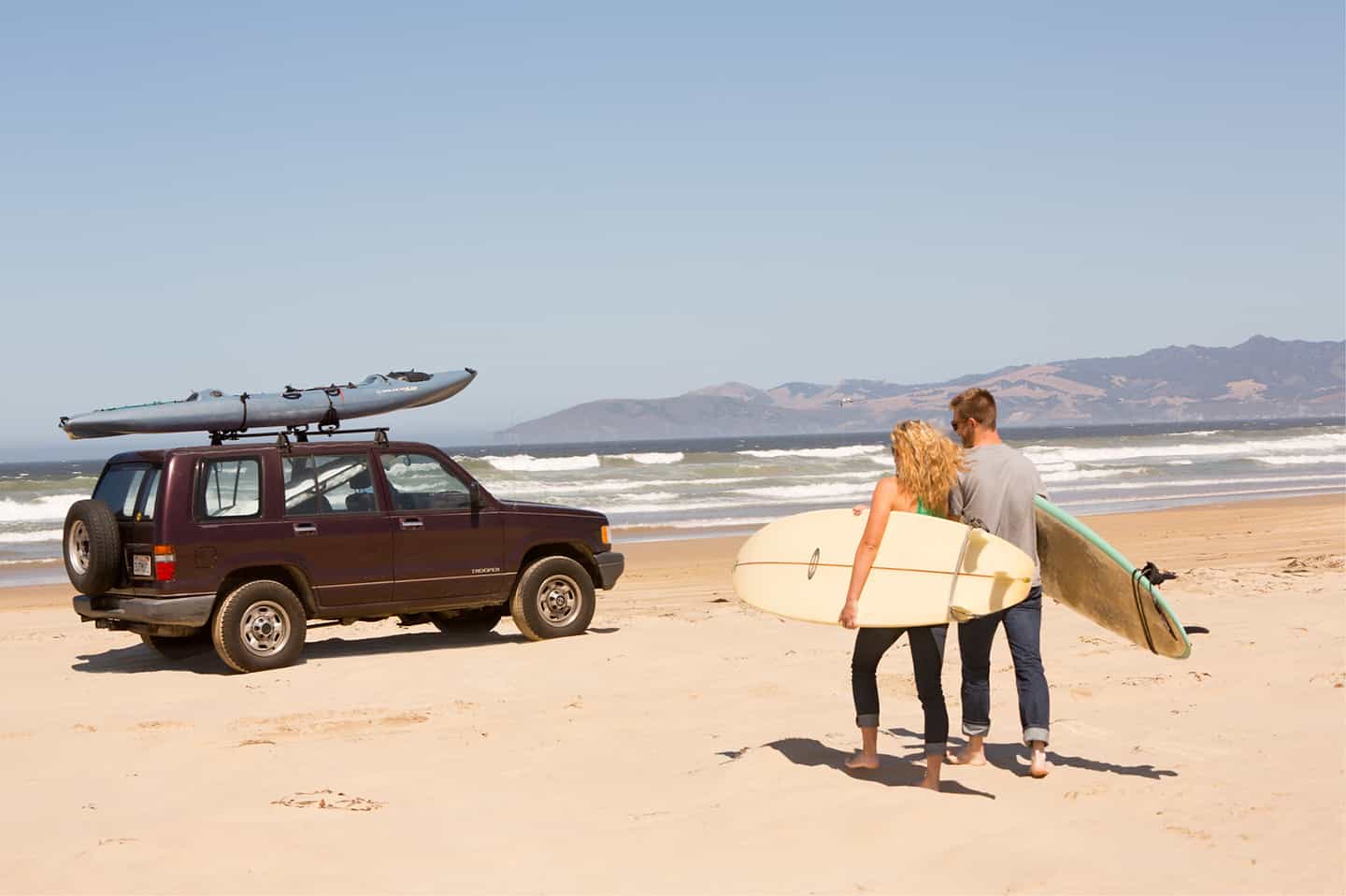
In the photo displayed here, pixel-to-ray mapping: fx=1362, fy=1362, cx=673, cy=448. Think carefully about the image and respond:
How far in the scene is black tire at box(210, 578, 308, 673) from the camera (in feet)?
33.3

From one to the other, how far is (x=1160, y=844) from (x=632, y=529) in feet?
73.7

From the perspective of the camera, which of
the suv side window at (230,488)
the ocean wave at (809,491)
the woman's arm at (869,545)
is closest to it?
the woman's arm at (869,545)

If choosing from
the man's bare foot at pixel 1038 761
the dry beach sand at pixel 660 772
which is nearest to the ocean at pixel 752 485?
the dry beach sand at pixel 660 772

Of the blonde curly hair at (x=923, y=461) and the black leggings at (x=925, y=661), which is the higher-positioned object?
the blonde curly hair at (x=923, y=461)

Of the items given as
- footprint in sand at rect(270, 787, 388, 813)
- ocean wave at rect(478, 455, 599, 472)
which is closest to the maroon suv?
footprint in sand at rect(270, 787, 388, 813)

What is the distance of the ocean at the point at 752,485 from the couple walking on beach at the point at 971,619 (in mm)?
Answer: 17559

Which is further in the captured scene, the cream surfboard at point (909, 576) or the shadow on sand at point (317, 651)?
the shadow on sand at point (317, 651)

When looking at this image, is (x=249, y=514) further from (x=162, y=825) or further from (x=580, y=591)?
(x=162, y=825)

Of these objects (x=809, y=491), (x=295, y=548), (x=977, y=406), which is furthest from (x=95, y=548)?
(x=809, y=491)

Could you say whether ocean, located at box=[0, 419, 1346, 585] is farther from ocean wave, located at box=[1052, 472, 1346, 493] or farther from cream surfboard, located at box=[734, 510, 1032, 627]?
cream surfboard, located at box=[734, 510, 1032, 627]

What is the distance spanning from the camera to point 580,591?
11797 mm

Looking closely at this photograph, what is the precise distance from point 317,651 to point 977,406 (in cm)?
693

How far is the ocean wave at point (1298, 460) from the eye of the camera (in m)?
54.0

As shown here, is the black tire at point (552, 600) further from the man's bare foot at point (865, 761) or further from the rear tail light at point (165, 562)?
the man's bare foot at point (865, 761)
